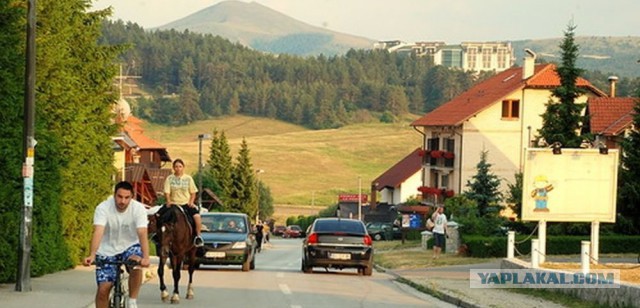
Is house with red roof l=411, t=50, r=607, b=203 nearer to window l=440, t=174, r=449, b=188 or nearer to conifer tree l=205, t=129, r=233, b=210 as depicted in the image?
window l=440, t=174, r=449, b=188

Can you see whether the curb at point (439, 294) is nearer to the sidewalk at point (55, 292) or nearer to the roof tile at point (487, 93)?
the sidewalk at point (55, 292)

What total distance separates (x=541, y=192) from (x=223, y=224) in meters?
8.80

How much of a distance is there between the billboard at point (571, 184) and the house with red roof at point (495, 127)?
49.8m

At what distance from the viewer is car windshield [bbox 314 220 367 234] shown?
32.6 m

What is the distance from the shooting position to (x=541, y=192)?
3028cm

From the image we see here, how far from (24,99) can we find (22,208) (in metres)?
2.04

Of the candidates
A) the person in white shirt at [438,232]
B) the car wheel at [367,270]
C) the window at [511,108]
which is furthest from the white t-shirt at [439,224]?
the window at [511,108]

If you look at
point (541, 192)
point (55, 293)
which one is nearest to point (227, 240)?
point (541, 192)

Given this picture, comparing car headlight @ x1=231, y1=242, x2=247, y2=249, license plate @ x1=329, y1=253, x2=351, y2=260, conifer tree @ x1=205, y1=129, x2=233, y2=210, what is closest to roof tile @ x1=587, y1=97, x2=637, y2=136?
license plate @ x1=329, y1=253, x2=351, y2=260

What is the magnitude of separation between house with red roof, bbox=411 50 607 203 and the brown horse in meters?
60.0

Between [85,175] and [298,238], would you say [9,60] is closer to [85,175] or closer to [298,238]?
[85,175]

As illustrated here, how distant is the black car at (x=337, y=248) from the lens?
32.0m

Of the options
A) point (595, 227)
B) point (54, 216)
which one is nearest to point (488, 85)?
point (595, 227)

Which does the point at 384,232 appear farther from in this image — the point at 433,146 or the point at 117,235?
the point at 117,235
